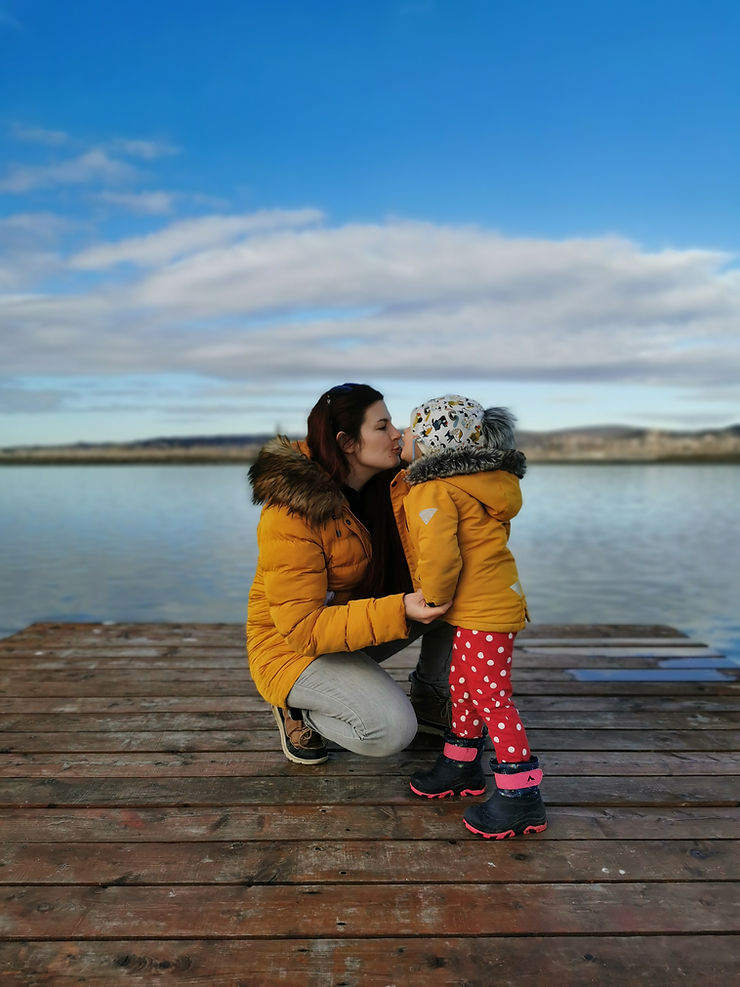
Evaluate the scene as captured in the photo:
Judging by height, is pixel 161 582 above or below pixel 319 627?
below

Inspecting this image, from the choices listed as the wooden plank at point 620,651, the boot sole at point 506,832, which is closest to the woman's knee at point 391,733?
the boot sole at point 506,832

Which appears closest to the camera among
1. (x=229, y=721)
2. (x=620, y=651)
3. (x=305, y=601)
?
(x=305, y=601)

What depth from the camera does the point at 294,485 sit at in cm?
261

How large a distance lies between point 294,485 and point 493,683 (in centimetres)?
88

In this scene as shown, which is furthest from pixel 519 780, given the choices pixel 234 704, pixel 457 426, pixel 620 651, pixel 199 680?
pixel 620 651

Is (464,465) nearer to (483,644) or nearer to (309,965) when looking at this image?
(483,644)

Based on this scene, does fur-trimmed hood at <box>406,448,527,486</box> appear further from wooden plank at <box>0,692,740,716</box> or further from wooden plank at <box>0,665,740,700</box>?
wooden plank at <box>0,665,740,700</box>

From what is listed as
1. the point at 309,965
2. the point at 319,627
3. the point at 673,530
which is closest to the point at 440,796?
the point at 319,627

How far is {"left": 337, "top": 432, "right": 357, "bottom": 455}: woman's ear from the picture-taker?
275 centimetres

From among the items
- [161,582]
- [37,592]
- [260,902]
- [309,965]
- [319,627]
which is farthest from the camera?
[161,582]

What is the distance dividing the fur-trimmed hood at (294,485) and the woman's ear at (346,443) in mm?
122

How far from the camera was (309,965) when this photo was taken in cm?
180

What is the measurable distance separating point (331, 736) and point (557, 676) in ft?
5.62

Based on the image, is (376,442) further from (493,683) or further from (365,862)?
(365,862)
